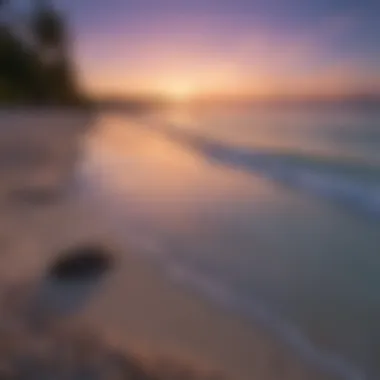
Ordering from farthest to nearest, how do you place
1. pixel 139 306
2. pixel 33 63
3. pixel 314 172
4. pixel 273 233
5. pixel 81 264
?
1. pixel 33 63
2. pixel 314 172
3. pixel 273 233
4. pixel 81 264
5. pixel 139 306

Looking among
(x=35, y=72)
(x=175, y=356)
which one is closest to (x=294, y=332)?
(x=175, y=356)

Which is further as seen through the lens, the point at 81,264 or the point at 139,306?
the point at 81,264

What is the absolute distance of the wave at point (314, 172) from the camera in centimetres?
437

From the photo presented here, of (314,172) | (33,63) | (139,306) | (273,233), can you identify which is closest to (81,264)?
(139,306)

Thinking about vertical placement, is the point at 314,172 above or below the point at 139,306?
below

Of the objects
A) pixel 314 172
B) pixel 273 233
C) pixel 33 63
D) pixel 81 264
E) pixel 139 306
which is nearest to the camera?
pixel 139 306

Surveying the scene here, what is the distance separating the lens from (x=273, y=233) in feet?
10.5

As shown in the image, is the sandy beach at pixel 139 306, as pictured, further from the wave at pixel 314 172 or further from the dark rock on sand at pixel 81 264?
the wave at pixel 314 172

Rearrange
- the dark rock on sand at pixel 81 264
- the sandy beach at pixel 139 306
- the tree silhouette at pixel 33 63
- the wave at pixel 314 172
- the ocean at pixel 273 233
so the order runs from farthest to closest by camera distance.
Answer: the tree silhouette at pixel 33 63 → the wave at pixel 314 172 → the dark rock on sand at pixel 81 264 → the ocean at pixel 273 233 → the sandy beach at pixel 139 306

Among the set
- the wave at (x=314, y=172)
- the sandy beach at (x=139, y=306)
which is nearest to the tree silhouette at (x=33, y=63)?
the wave at (x=314, y=172)

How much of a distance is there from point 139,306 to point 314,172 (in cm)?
414

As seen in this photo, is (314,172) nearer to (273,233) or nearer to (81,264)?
(273,233)

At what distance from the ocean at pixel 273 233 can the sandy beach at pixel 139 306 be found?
3.1 inches

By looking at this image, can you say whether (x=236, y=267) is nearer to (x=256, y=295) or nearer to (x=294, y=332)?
(x=256, y=295)
